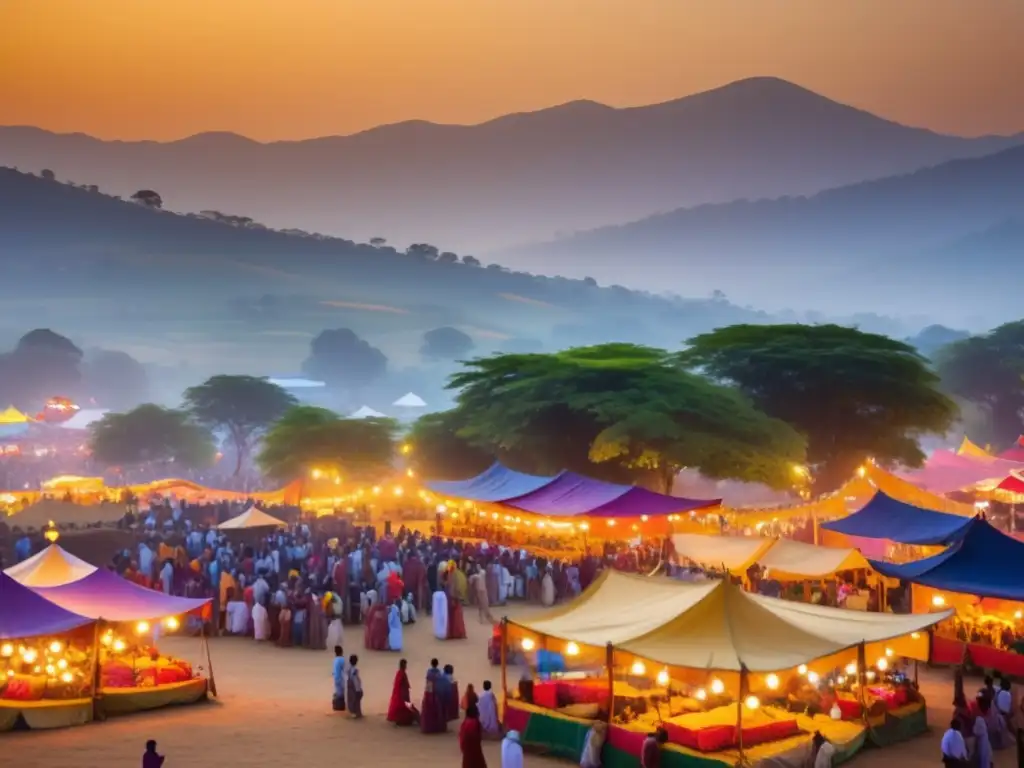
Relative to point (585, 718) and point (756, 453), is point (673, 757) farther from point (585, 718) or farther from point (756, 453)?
point (756, 453)

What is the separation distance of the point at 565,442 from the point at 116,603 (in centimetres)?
2096

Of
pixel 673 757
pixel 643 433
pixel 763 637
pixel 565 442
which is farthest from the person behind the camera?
pixel 565 442

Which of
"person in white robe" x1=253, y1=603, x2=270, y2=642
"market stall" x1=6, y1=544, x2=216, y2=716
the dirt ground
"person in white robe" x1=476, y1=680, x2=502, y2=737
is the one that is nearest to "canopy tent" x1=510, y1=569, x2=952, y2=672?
"person in white robe" x1=476, y1=680, x2=502, y2=737

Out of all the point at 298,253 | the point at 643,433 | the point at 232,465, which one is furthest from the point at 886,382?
the point at 298,253

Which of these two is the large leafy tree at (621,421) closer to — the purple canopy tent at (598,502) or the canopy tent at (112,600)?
the purple canopy tent at (598,502)

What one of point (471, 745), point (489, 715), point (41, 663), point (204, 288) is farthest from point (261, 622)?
point (204, 288)

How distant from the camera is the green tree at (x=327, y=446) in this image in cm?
4897

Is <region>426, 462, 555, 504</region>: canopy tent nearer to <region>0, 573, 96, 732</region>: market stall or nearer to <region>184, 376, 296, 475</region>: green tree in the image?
<region>0, 573, 96, 732</region>: market stall

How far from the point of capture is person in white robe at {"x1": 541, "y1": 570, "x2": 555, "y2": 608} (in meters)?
22.6

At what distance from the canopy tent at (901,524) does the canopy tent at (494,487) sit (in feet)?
23.1

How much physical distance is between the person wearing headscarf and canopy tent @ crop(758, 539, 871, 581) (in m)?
6.63

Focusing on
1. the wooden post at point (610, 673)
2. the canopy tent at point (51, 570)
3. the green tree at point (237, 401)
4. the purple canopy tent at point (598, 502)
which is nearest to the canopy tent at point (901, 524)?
the purple canopy tent at point (598, 502)

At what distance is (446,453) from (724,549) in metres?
24.1

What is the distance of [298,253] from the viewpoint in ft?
524
